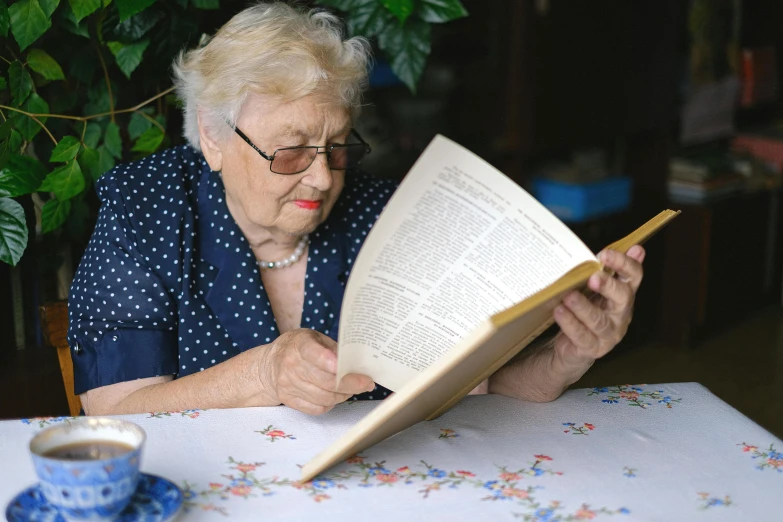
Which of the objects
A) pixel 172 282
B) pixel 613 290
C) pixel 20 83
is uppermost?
pixel 20 83

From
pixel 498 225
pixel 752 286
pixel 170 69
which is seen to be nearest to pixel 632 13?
pixel 752 286

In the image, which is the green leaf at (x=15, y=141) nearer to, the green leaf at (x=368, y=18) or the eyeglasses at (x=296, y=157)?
the eyeglasses at (x=296, y=157)

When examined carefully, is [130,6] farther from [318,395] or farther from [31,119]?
[318,395]

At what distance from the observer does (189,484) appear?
3.49 ft

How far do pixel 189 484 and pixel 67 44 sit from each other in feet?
4.07

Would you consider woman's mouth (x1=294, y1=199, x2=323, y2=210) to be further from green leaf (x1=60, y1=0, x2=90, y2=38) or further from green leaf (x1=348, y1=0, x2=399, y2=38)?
green leaf (x1=60, y1=0, x2=90, y2=38)

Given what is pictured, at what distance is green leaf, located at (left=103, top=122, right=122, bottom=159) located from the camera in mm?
1957

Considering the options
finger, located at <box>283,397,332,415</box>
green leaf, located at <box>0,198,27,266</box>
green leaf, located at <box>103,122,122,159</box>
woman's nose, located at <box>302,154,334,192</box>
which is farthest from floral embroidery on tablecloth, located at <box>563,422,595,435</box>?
green leaf, located at <box>103,122,122,159</box>

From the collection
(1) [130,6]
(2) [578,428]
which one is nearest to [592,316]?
(2) [578,428]

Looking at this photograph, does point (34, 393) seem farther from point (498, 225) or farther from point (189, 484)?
point (498, 225)

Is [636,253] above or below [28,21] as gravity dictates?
below

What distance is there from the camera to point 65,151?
6.09 feet

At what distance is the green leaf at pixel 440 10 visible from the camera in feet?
6.32

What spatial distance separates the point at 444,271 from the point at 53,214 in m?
0.99
